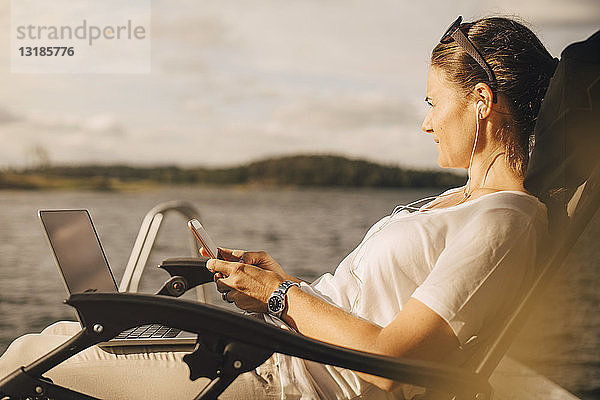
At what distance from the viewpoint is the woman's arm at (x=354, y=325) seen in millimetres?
1186

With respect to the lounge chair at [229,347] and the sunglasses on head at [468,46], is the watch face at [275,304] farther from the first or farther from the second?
the sunglasses on head at [468,46]

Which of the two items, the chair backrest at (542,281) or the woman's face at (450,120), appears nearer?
the chair backrest at (542,281)

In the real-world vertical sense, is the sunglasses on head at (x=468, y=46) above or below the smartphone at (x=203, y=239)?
above

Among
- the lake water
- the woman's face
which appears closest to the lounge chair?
the woman's face

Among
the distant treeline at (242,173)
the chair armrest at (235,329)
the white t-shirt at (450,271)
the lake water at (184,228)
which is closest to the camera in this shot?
the chair armrest at (235,329)

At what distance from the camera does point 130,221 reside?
25.4 meters

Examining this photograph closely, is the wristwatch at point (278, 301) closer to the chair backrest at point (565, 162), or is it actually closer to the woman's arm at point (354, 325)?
the woman's arm at point (354, 325)

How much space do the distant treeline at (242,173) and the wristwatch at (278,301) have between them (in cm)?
2037

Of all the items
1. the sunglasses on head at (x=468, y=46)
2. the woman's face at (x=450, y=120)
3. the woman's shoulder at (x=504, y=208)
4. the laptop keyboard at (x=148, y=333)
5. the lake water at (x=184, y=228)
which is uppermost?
the sunglasses on head at (x=468, y=46)

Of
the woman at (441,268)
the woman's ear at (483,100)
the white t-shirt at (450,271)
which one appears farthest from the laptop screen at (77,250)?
the woman's ear at (483,100)

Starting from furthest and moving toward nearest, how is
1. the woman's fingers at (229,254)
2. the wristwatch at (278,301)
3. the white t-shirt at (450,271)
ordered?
1. the woman's fingers at (229,254)
2. the wristwatch at (278,301)
3. the white t-shirt at (450,271)

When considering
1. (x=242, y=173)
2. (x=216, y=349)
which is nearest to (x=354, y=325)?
(x=216, y=349)

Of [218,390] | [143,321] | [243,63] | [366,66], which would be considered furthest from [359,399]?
[243,63]

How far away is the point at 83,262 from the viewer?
1596 mm
